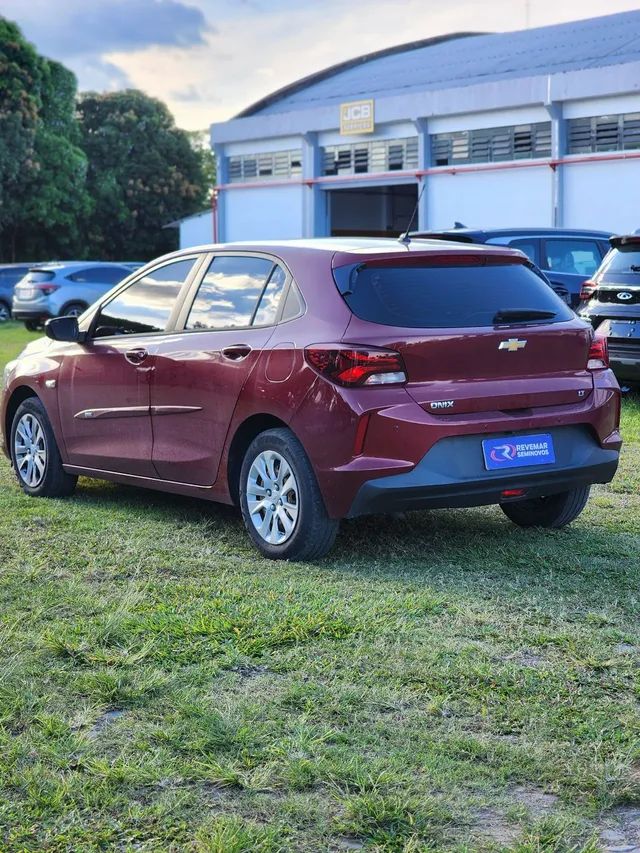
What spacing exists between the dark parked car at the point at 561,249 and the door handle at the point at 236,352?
8.10m

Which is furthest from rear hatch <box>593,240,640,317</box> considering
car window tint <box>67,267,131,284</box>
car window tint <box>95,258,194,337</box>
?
car window tint <box>67,267,131,284</box>

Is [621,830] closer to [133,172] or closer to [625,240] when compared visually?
[625,240]

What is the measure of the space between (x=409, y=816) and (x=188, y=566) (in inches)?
118

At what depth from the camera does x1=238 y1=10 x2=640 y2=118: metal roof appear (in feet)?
128

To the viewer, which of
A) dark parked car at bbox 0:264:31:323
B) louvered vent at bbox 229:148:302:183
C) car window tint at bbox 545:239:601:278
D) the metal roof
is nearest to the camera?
car window tint at bbox 545:239:601:278

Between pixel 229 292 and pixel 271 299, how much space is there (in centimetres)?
40

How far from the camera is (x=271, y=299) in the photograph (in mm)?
6645

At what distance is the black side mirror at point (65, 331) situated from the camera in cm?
782

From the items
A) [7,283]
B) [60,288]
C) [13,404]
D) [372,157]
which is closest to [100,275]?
[60,288]

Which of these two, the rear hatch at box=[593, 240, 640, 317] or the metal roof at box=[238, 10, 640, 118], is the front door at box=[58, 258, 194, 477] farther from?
the metal roof at box=[238, 10, 640, 118]

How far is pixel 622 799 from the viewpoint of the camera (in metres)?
3.48

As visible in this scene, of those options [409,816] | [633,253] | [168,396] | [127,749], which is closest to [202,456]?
[168,396]

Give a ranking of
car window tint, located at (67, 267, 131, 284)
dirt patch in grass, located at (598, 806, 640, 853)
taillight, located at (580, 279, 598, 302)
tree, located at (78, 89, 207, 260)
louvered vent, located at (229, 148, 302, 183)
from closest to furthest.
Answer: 1. dirt patch in grass, located at (598, 806, 640, 853)
2. taillight, located at (580, 279, 598, 302)
3. car window tint, located at (67, 267, 131, 284)
4. louvered vent, located at (229, 148, 302, 183)
5. tree, located at (78, 89, 207, 260)

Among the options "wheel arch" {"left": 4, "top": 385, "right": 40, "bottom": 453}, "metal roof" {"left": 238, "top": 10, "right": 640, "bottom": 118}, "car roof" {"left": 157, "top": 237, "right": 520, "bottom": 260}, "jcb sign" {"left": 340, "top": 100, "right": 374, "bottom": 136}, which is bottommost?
"wheel arch" {"left": 4, "top": 385, "right": 40, "bottom": 453}
